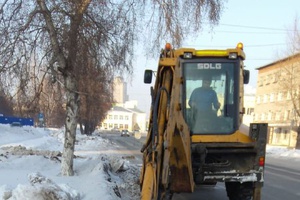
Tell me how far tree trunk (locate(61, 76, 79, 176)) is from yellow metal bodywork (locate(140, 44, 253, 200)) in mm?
4926

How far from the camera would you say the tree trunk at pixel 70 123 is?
11.6m

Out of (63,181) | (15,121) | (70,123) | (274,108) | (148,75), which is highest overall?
(274,108)

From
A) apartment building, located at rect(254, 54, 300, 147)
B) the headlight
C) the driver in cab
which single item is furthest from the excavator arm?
apartment building, located at rect(254, 54, 300, 147)

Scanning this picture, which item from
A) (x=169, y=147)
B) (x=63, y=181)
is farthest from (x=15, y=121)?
(x=169, y=147)

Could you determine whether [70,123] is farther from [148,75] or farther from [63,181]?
[148,75]

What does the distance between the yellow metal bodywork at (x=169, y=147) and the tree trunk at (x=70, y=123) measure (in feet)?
16.2

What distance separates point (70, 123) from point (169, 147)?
6.46 metres

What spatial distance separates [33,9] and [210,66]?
550cm

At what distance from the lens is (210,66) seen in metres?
7.77

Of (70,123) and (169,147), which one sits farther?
(70,123)

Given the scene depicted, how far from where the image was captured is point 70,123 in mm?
11758

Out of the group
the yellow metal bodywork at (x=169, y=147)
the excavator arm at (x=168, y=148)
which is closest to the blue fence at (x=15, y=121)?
the yellow metal bodywork at (x=169, y=147)

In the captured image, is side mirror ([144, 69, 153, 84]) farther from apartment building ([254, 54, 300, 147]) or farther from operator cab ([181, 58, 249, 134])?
apartment building ([254, 54, 300, 147])

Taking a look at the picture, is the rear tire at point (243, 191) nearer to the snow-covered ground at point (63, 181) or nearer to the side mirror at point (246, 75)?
the side mirror at point (246, 75)
